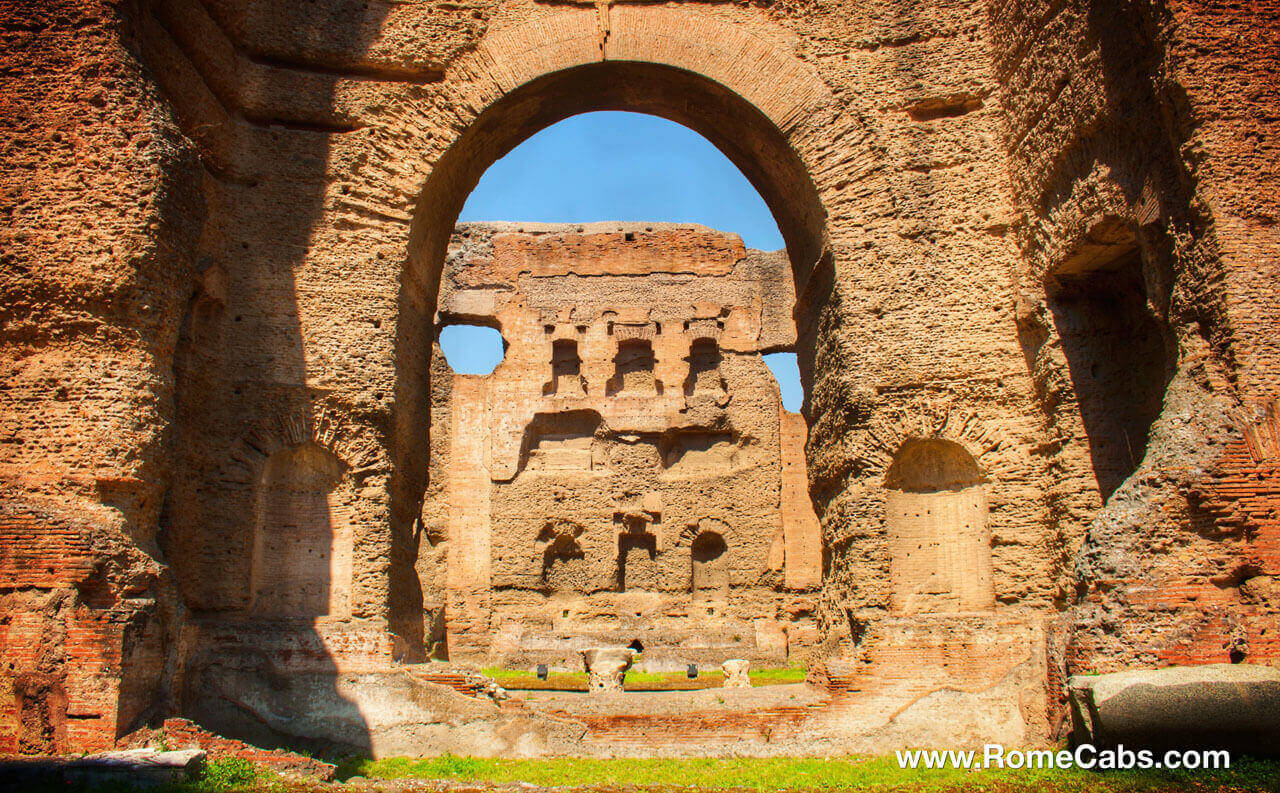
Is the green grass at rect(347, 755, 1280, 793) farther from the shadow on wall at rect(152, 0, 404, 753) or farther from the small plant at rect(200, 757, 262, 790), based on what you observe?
the small plant at rect(200, 757, 262, 790)

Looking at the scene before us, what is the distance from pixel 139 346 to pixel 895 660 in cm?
613

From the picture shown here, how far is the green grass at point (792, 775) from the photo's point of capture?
4.81 m

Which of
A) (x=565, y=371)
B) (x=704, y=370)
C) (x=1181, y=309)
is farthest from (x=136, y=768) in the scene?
(x=704, y=370)

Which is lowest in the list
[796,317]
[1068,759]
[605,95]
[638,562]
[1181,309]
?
[1068,759]

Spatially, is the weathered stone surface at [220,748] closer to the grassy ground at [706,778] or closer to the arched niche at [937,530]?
the grassy ground at [706,778]

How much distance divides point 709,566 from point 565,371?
5.22 meters

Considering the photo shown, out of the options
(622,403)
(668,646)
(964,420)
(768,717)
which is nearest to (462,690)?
(768,717)

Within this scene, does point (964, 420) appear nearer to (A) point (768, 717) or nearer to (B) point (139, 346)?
(A) point (768, 717)

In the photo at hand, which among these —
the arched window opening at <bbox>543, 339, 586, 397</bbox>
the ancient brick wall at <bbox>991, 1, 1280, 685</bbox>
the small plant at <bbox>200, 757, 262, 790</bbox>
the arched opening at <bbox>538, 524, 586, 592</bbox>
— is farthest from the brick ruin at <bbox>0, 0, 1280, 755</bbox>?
the arched window opening at <bbox>543, 339, 586, 397</bbox>

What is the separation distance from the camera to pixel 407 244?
831 centimetres

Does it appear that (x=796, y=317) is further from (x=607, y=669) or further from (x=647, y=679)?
(x=647, y=679)

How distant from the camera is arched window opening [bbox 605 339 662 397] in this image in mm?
19438

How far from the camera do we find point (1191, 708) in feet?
16.1

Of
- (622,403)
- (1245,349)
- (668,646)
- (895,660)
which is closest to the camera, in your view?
(1245,349)
